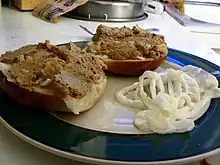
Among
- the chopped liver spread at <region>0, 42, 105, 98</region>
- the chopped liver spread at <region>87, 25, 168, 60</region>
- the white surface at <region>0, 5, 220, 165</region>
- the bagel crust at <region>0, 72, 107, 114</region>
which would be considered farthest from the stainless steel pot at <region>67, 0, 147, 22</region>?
the bagel crust at <region>0, 72, 107, 114</region>

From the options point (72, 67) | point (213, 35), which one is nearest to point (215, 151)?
point (72, 67)

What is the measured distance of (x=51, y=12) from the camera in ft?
3.65

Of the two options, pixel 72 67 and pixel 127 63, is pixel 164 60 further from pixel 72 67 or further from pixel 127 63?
pixel 72 67

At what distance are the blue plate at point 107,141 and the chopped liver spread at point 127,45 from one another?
240mm

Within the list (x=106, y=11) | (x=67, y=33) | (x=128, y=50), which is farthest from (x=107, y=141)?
(x=106, y=11)

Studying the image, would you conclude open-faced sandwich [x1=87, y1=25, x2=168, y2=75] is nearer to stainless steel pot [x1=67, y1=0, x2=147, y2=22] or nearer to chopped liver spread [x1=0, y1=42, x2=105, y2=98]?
chopped liver spread [x1=0, y1=42, x2=105, y2=98]

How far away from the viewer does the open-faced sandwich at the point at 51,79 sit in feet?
1.60

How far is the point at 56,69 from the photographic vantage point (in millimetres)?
516

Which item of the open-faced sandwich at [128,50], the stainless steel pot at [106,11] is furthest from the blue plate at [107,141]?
the stainless steel pot at [106,11]

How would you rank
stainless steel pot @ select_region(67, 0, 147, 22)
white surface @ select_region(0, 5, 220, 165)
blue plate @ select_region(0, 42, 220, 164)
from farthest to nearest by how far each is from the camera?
stainless steel pot @ select_region(67, 0, 147, 22) < white surface @ select_region(0, 5, 220, 165) < blue plate @ select_region(0, 42, 220, 164)

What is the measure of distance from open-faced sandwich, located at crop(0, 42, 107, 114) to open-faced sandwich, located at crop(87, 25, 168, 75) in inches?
4.5

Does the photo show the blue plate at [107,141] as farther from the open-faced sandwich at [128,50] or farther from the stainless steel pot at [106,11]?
the stainless steel pot at [106,11]

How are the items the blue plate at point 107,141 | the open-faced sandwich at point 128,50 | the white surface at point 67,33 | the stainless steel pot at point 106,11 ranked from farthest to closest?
the stainless steel pot at point 106,11, the white surface at point 67,33, the open-faced sandwich at point 128,50, the blue plate at point 107,141

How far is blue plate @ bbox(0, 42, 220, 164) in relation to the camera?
1.35 ft
